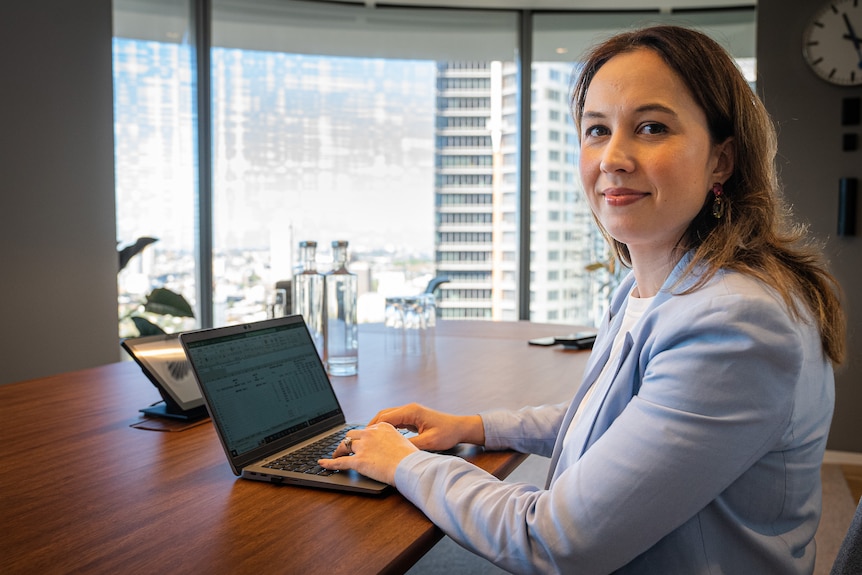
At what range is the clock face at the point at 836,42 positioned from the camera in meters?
3.79

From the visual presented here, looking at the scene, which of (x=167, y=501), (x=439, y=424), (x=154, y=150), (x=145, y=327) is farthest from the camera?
(x=154, y=150)

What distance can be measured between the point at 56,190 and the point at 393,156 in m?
2.28

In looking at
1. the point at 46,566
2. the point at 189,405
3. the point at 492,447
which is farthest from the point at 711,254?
the point at 189,405

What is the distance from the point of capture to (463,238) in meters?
5.40

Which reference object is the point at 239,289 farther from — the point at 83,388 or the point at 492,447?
the point at 492,447

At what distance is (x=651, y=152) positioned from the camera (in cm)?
105

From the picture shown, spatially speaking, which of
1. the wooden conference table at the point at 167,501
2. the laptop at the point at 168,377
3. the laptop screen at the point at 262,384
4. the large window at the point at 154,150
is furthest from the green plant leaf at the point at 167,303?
the laptop screen at the point at 262,384

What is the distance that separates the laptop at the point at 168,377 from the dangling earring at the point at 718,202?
0.96 meters

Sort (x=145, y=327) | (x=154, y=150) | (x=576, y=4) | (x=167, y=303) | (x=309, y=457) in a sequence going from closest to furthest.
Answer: (x=309, y=457) < (x=145, y=327) < (x=167, y=303) < (x=154, y=150) < (x=576, y=4)

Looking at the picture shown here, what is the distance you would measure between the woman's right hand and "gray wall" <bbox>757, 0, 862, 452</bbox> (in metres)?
3.19

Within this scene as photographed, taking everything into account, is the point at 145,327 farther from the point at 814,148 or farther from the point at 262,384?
the point at 814,148

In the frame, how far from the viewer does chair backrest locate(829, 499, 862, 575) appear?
2.74 ft

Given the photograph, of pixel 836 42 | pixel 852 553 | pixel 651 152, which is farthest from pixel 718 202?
pixel 836 42

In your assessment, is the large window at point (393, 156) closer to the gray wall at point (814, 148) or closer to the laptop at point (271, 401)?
the gray wall at point (814, 148)
